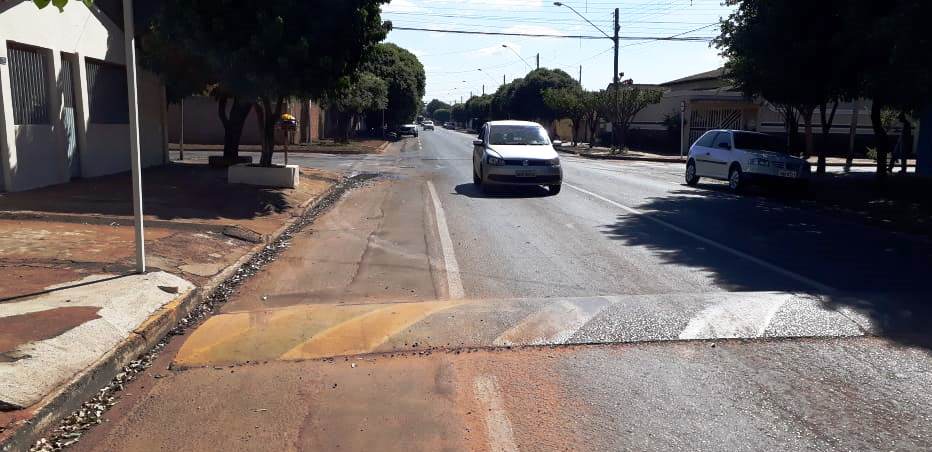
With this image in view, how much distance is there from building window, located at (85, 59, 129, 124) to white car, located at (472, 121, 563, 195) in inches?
332

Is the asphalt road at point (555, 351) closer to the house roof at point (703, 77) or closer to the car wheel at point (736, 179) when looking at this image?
the car wheel at point (736, 179)

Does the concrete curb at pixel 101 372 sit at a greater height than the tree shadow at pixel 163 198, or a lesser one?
lesser

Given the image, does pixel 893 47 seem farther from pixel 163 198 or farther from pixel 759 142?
pixel 163 198

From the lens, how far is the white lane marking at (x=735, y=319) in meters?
6.30

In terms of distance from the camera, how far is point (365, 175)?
23.6m

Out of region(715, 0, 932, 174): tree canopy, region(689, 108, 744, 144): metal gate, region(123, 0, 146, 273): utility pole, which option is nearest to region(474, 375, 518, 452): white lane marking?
region(123, 0, 146, 273): utility pole

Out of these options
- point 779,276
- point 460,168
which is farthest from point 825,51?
point 460,168

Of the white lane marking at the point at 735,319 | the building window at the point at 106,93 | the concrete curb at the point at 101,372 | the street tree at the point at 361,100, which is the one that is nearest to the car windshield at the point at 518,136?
the building window at the point at 106,93

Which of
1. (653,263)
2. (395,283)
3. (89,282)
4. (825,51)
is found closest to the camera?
(89,282)

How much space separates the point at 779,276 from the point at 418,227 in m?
5.78

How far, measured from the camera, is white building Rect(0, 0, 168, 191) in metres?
12.6

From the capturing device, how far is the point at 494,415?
182 inches

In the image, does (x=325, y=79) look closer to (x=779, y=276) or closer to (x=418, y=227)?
(x=418, y=227)

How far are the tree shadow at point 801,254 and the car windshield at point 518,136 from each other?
3736mm
